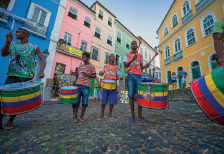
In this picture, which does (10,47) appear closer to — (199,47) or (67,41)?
(67,41)

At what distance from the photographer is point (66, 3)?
11.0m

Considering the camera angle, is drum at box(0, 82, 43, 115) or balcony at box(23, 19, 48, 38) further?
balcony at box(23, 19, 48, 38)

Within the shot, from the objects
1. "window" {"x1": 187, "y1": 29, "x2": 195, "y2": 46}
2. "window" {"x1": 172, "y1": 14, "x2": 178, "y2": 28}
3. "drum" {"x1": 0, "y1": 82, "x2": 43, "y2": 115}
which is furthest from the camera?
"window" {"x1": 172, "y1": 14, "x2": 178, "y2": 28}

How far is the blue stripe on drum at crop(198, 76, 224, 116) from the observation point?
1.27m

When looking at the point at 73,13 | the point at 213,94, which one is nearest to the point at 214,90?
the point at 213,94

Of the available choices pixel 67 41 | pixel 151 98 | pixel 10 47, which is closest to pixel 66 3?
pixel 67 41

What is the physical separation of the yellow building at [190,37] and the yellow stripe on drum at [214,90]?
978 centimetres

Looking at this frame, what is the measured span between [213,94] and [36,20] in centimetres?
1276

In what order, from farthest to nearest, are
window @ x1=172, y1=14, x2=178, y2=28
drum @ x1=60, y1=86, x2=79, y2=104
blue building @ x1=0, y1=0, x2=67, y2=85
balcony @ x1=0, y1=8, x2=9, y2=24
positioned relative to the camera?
1. window @ x1=172, y1=14, x2=178, y2=28
2. blue building @ x1=0, y1=0, x2=67, y2=85
3. balcony @ x1=0, y1=8, x2=9, y2=24
4. drum @ x1=60, y1=86, x2=79, y2=104

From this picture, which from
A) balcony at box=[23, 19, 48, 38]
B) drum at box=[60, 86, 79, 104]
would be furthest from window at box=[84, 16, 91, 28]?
drum at box=[60, 86, 79, 104]

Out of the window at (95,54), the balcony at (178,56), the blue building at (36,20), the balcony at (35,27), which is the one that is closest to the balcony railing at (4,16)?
the blue building at (36,20)

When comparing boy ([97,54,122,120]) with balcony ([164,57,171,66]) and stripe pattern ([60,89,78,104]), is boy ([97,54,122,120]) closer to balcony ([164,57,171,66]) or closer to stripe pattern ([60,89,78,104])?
stripe pattern ([60,89,78,104])

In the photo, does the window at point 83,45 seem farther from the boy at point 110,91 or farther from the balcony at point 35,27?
the boy at point 110,91

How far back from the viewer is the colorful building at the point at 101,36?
13.4 m
